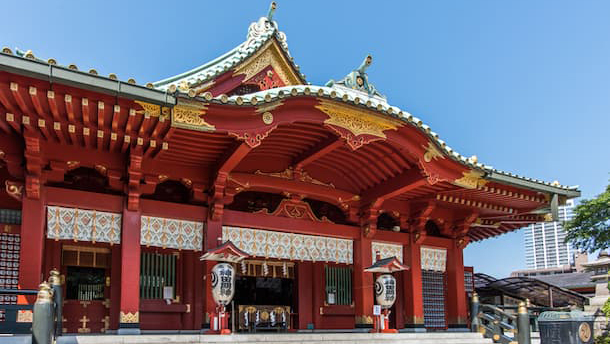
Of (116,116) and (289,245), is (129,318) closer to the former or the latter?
(116,116)

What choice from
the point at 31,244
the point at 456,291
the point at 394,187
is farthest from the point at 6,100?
the point at 456,291

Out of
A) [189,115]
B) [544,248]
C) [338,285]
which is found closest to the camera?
[189,115]

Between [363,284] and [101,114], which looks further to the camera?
[363,284]

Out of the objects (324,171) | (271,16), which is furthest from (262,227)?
(271,16)

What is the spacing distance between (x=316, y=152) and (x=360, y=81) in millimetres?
3634

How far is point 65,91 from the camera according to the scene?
27.1ft

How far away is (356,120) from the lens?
10.7m

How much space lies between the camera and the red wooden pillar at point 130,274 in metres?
10.2

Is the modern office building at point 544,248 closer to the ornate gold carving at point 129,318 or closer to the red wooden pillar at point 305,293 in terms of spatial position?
the red wooden pillar at point 305,293

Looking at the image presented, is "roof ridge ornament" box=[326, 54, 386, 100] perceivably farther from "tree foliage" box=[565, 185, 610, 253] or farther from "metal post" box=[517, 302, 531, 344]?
"tree foliage" box=[565, 185, 610, 253]

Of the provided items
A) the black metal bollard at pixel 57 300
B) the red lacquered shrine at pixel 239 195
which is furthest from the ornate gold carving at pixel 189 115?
the black metal bollard at pixel 57 300

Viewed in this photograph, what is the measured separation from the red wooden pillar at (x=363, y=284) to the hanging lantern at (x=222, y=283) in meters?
3.65

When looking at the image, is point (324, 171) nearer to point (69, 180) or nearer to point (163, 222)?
point (163, 222)

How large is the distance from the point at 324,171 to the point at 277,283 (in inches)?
118
